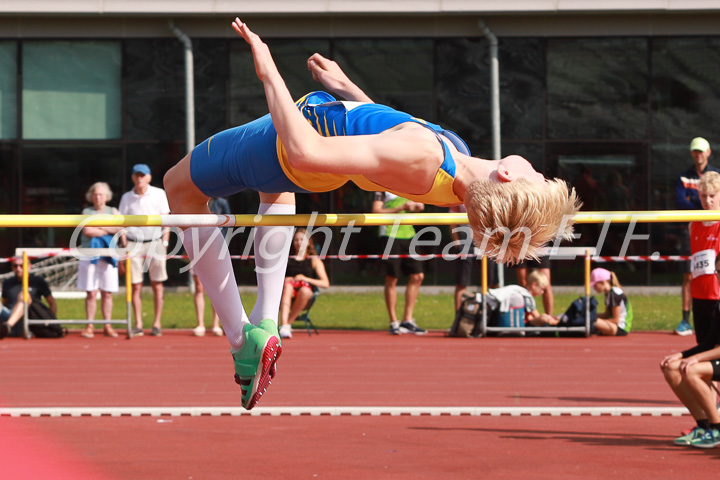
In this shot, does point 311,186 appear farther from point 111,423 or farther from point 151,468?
point 111,423

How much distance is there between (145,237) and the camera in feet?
34.9

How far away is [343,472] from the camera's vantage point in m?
5.52

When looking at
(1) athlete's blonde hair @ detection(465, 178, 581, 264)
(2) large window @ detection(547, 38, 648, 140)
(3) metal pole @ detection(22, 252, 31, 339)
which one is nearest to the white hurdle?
(3) metal pole @ detection(22, 252, 31, 339)

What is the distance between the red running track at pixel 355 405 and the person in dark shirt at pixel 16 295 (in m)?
0.41

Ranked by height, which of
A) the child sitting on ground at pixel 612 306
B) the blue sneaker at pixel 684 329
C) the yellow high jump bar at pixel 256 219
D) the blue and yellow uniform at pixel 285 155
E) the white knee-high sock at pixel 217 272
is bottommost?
the blue sneaker at pixel 684 329

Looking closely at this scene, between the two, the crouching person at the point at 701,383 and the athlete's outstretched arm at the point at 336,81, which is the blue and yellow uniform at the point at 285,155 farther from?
the crouching person at the point at 701,383

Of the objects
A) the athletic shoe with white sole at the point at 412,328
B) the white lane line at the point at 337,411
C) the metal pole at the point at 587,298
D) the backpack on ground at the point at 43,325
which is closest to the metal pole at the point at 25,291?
the backpack on ground at the point at 43,325

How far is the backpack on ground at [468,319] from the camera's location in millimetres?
10766

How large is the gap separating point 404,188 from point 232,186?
739 millimetres

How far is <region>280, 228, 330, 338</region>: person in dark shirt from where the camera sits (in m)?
10.6

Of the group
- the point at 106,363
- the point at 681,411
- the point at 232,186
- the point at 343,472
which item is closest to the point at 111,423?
the point at 343,472

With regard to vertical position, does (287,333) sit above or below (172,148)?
below

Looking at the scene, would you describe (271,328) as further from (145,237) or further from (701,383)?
(145,237)

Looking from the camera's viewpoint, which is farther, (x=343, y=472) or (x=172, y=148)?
(x=172, y=148)
